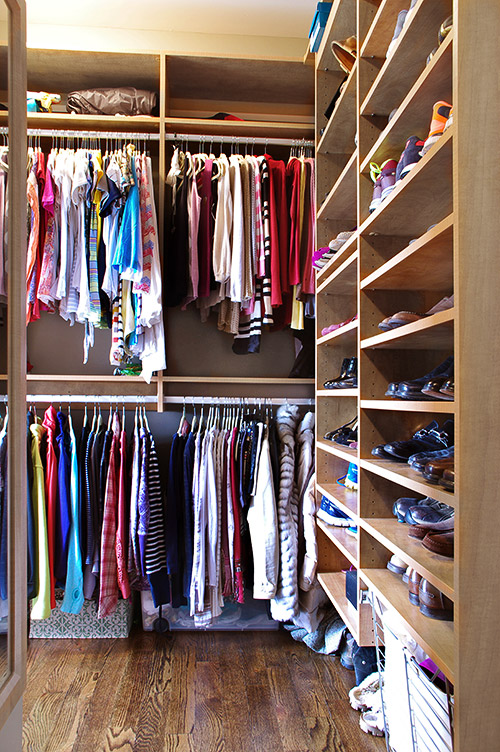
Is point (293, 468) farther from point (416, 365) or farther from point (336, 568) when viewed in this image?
point (416, 365)

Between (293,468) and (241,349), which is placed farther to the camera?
(241,349)

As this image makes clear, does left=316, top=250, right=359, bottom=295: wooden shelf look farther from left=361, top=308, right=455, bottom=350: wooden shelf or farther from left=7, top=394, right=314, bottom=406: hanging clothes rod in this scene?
left=7, top=394, right=314, bottom=406: hanging clothes rod

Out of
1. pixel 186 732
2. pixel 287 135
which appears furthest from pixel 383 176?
pixel 186 732

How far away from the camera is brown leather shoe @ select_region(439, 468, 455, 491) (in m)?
1.08

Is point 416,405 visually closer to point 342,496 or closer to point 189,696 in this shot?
point 342,496

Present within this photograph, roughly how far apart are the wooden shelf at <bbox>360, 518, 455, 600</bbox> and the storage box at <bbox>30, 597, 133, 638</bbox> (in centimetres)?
147

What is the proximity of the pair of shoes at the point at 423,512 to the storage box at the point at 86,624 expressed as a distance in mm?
1606

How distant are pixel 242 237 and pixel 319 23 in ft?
3.14

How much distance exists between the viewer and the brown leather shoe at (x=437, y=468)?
1.14 metres

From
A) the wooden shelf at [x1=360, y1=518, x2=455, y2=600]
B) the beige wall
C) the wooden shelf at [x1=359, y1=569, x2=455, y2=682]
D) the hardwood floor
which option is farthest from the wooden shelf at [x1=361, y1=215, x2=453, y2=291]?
the beige wall

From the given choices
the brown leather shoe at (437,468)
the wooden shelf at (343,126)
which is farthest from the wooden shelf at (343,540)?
the wooden shelf at (343,126)

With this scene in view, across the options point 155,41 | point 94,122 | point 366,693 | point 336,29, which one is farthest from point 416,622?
point 155,41

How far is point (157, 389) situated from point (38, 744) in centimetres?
149

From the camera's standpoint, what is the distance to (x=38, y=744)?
172 cm
